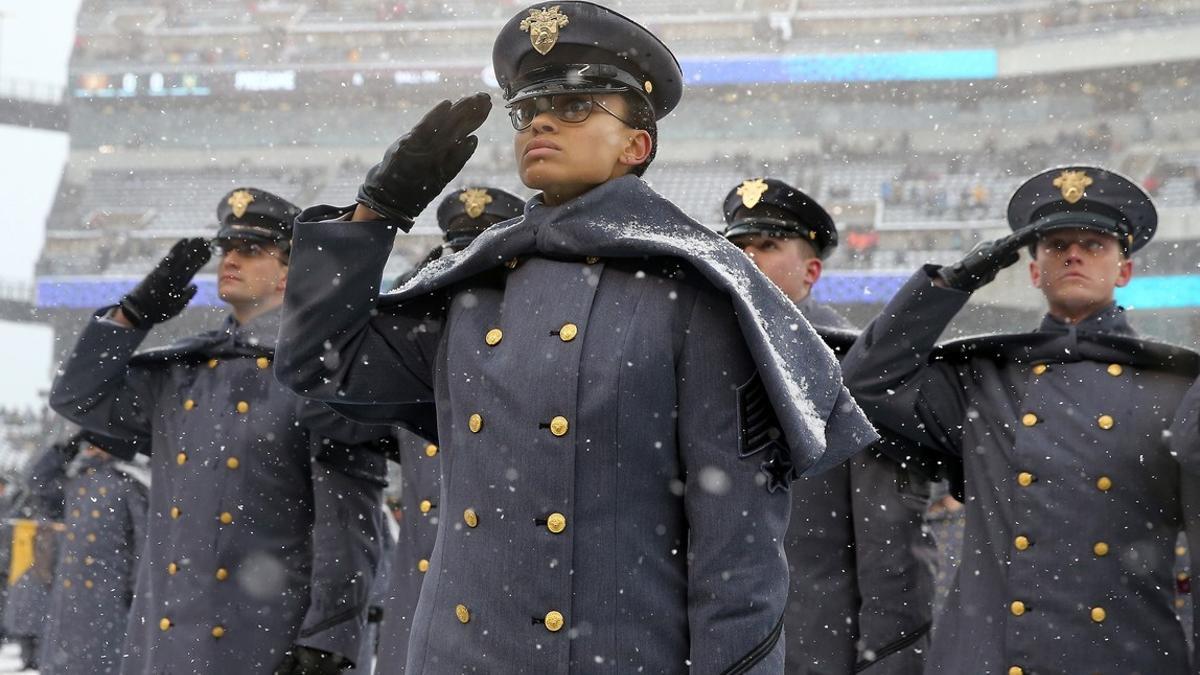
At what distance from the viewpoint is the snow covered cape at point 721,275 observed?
85.1 inches

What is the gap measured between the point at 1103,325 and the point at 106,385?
2.59 metres

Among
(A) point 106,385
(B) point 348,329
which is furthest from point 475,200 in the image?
(B) point 348,329

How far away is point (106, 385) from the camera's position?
14.3 feet

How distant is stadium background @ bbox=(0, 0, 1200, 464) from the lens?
33.3 m

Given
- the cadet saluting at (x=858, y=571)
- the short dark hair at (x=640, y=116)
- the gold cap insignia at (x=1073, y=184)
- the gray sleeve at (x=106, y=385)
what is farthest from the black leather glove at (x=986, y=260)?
the gray sleeve at (x=106, y=385)

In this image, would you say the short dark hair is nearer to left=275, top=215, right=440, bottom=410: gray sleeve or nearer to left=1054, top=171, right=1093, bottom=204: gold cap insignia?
left=275, top=215, right=440, bottom=410: gray sleeve

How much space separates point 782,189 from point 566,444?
246 cm

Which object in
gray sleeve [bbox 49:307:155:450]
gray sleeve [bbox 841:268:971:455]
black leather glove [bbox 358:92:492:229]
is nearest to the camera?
black leather glove [bbox 358:92:492:229]

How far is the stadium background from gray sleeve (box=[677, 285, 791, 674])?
30.5 meters

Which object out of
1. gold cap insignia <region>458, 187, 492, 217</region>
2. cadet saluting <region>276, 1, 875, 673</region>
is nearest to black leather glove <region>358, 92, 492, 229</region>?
cadet saluting <region>276, 1, 875, 673</region>

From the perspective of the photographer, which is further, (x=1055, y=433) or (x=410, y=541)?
(x=410, y=541)

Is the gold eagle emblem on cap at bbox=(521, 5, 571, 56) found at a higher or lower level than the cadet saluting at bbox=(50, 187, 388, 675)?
higher

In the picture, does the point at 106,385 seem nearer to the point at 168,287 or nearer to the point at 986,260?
the point at 168,287

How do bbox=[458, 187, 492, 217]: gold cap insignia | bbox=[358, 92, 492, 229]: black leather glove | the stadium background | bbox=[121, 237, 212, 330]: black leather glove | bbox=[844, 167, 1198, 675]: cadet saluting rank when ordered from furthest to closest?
the stadium background, bbox=[458, 187, 492, 217]: gold cap insignia, bbox=[121, 237, 212, 330]: black leather glove, bbox=[844, 167, 1198, 675]: cadet saluting, bbox=[358, 92, 492, 229]: black leather glove
